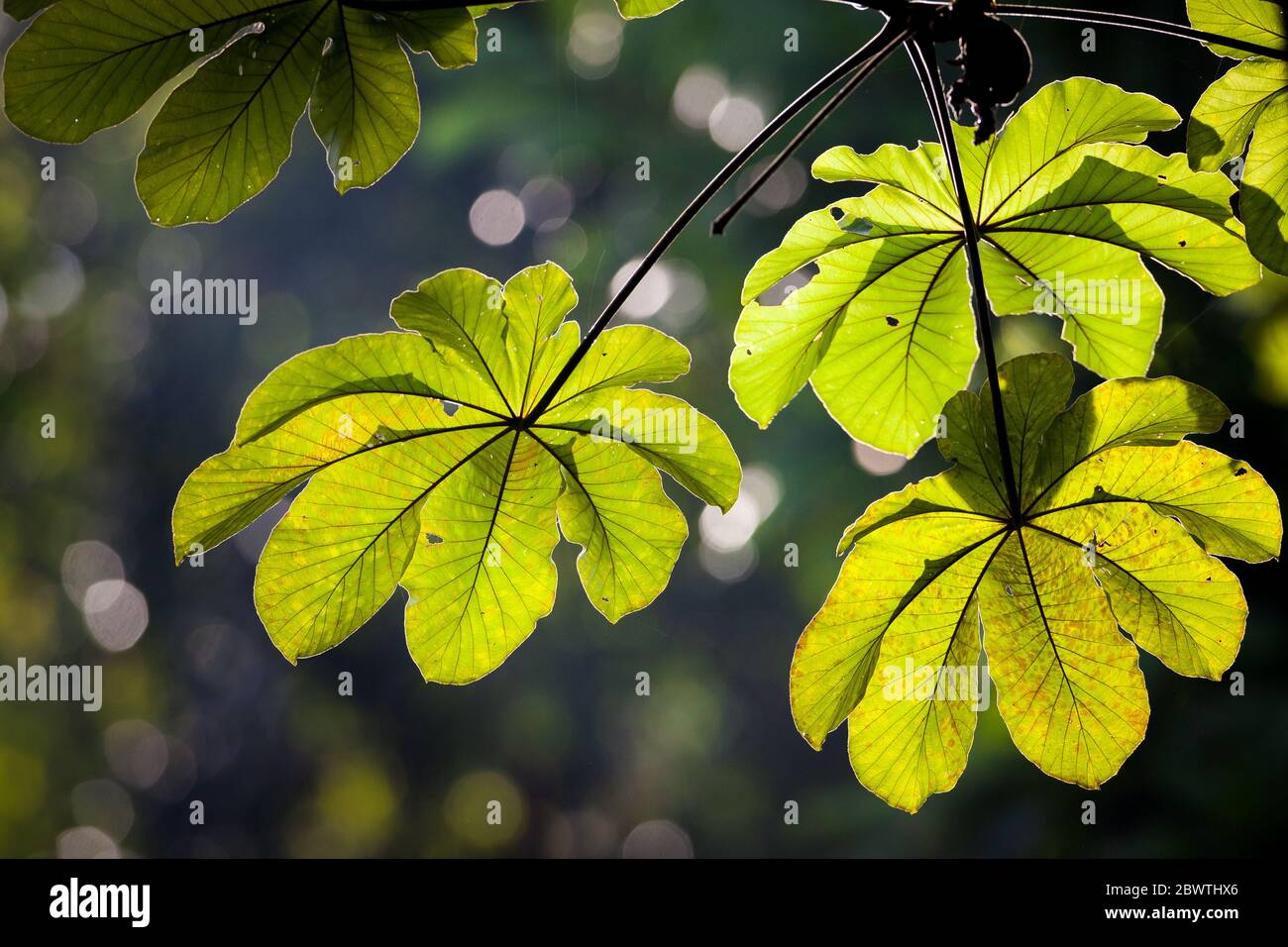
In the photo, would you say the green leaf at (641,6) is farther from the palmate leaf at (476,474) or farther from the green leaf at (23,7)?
the green leaf at (23,7)

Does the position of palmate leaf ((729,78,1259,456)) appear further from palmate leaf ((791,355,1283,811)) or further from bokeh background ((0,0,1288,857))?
bokeh background ((0,0,1288,857))

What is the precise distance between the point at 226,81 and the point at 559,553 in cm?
413

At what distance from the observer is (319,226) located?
5582mm

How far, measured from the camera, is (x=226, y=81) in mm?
931

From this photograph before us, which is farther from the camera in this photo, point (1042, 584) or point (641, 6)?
point (1042, 584)

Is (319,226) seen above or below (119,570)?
above

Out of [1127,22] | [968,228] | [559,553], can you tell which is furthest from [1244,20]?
[559,553]

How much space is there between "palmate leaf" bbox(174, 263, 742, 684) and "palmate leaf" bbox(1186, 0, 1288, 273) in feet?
2.01

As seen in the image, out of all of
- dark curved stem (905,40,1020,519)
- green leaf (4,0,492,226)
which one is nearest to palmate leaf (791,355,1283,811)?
dark curved stem (905,40,1020,519)

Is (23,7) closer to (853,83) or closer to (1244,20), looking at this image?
(853,83)

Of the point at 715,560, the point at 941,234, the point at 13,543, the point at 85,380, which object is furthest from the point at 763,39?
the point at 13,543

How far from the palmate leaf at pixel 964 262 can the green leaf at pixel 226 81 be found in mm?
453

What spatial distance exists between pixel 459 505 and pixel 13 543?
6.27 m
